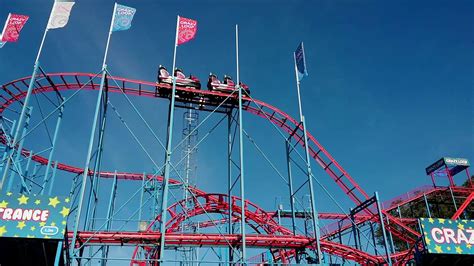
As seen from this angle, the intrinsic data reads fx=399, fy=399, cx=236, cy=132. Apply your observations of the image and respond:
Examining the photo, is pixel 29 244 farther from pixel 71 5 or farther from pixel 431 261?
pixel 431 261

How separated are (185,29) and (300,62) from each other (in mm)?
5745

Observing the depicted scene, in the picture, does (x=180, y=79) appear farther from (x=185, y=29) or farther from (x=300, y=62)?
(x=300, y=62)

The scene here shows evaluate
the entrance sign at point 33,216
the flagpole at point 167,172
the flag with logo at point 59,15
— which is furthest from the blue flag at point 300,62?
the entrance sign at point 33,216

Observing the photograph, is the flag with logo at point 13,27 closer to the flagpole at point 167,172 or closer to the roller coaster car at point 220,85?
the flagpole at point 167,172

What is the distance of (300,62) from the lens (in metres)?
19.5

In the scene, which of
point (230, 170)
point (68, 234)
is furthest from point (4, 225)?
point (230, 170)

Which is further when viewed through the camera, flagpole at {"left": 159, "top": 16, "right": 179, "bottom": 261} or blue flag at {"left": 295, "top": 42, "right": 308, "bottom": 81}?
blue flag at {"left": 295, "top": 42, "right": 308, "bottom": 81}

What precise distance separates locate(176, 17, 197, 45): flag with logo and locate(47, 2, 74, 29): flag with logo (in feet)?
16.8

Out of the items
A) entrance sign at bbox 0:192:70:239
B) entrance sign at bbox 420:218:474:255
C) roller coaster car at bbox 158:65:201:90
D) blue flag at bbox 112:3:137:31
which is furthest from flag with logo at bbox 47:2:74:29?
entrance sign at bbox 420:218:474:255

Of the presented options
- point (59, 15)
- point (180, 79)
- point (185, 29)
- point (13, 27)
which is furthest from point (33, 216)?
point (13, 27)

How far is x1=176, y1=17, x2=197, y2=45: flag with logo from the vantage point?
715 inches

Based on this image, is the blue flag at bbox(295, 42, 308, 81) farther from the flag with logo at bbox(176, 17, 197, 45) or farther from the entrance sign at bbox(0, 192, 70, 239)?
the entrance sign at bbox(0, 192, 70, 239)

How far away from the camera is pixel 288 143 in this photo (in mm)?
19328

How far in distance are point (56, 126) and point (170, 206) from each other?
8502mm
